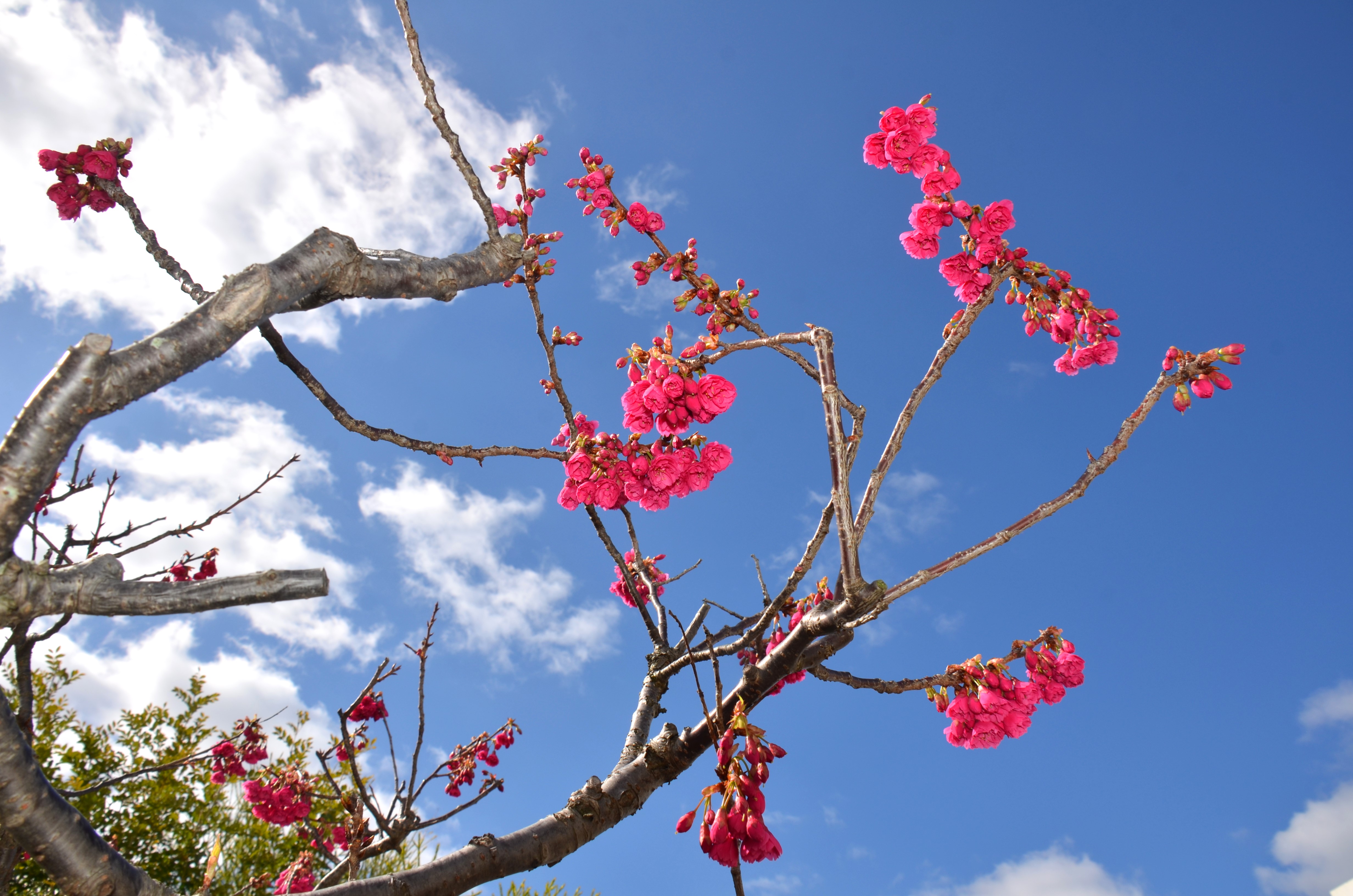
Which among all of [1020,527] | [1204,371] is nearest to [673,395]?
[1020,527]

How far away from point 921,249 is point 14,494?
9.38 ft

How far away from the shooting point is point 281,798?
482 cm

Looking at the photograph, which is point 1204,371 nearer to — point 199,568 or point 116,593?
point 116,593

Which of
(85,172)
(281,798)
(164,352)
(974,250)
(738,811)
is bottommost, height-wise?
(738,811)

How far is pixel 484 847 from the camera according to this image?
2.03 meters

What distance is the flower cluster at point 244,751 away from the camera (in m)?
5.16

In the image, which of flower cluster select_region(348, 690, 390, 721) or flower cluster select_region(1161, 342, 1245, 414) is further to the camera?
flower cluster select_region(348, 690, 390, 721)

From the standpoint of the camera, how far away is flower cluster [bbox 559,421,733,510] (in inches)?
100

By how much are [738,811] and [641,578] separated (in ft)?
6.34

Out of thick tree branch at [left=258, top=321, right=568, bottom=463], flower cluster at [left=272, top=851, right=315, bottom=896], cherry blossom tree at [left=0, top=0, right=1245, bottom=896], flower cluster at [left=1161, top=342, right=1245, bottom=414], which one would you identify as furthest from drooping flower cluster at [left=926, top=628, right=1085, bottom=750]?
flower cluster at [left=272, top=851, right=315, bottom=896]

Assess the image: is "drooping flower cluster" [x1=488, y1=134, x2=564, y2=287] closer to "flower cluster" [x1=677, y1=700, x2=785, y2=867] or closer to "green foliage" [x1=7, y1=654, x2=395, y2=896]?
"flower cluster" [x1=677, y1=700, x2=785, y2=867]

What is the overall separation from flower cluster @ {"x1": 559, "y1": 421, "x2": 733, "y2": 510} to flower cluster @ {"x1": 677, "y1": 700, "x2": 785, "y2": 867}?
0.99 m

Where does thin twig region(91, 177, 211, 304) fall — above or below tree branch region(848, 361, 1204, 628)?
above

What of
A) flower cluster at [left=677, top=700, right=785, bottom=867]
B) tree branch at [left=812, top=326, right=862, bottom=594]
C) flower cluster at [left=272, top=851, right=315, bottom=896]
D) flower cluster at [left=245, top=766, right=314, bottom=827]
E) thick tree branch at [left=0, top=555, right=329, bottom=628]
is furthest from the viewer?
flower cluster at [left=245, top=766, right=314, bottom=827]
